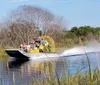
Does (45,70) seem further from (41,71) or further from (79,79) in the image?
(79,79)

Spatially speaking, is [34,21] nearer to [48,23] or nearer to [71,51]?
[48,23]

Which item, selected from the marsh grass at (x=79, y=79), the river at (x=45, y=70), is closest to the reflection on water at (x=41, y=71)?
the river at (x=45, y=70)

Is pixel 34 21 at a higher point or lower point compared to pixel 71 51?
higher

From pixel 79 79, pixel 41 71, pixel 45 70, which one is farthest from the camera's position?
pixel 41 71

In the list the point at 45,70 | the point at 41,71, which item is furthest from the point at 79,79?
the point at 41,71

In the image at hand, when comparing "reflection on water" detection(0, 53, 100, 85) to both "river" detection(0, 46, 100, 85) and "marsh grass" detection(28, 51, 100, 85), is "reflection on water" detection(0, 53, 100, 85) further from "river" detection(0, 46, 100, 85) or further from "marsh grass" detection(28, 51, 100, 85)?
"marsh grass" detection(28, 51, 100, 85)

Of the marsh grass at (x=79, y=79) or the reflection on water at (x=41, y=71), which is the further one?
the reflection on water at (x=41, y=71)

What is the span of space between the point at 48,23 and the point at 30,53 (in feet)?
39.0

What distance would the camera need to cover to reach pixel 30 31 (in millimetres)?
42750

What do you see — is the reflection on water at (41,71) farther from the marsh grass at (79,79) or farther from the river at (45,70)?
the marsh grass at (79,79)

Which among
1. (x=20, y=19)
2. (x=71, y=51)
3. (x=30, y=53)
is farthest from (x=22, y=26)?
(x=30, y=53)

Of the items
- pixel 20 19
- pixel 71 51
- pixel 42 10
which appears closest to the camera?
pixel 71 51

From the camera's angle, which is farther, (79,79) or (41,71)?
(41,71)

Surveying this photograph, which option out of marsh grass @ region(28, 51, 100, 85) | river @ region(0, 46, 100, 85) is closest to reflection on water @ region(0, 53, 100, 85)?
river @ region(0, 46, 100, 85)
